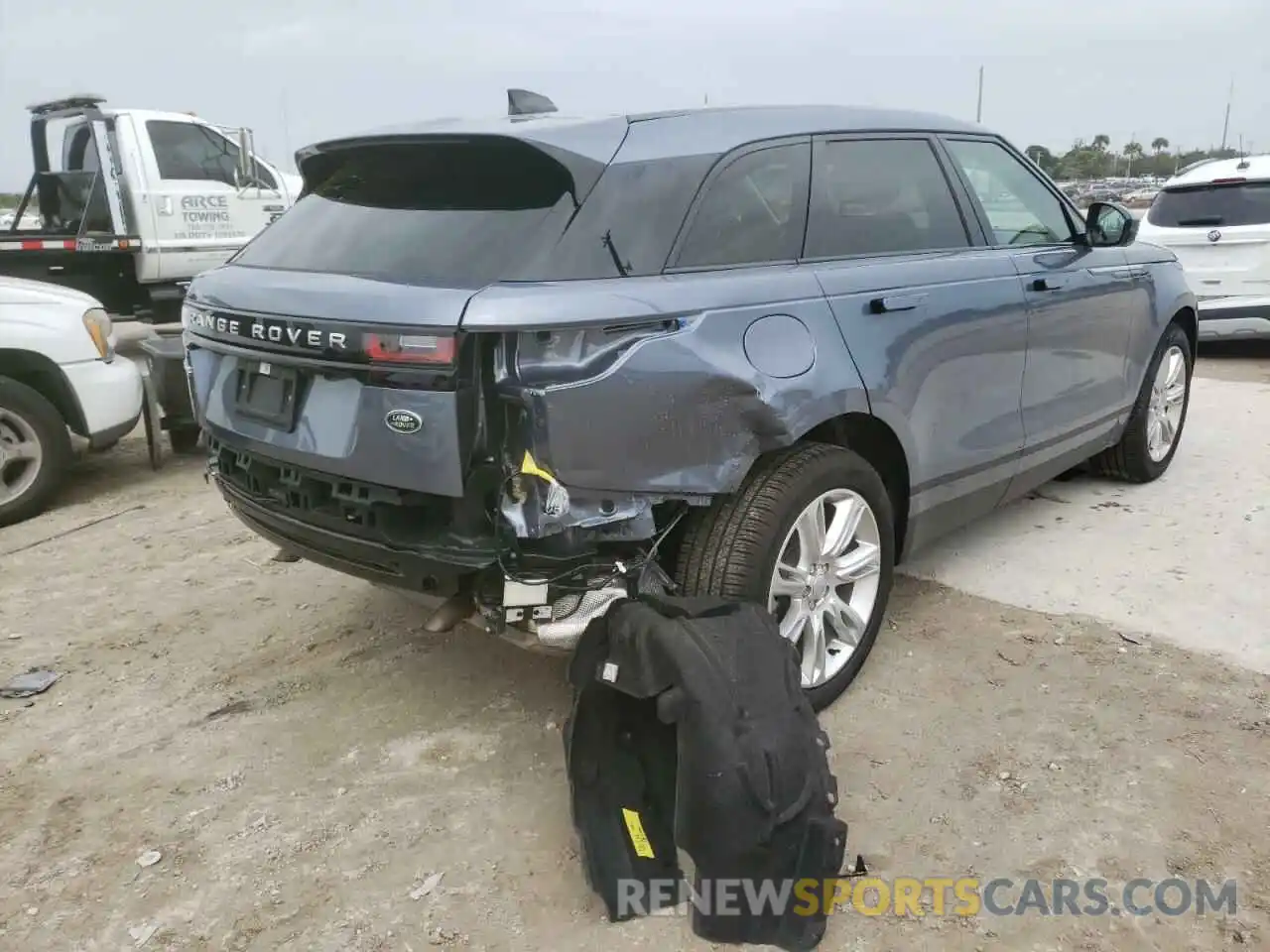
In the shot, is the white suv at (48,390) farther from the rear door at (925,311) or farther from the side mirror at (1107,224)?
the side mirror at (1107,224)

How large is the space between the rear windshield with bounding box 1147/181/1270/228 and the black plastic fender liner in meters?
7.95

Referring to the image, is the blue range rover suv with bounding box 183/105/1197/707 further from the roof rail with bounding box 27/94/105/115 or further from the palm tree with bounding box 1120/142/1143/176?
the palm tree with bounding box 1120/142/1143/176

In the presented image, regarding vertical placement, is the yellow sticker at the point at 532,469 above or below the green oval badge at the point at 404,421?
below

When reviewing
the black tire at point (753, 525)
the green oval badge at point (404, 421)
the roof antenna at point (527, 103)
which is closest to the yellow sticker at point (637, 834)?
the black tire at point (753, 525)

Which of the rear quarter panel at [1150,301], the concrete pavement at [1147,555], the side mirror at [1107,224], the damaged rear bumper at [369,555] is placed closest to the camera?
the damaged rear bumper at [369,555]

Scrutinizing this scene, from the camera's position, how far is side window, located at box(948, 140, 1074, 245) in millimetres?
3873

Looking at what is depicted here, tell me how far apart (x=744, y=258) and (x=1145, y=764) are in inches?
70.3

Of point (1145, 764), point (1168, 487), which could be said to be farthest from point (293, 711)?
point (1168, 487)

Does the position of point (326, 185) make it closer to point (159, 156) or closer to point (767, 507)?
point (767, 507)

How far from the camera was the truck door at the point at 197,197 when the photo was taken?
31.8ft

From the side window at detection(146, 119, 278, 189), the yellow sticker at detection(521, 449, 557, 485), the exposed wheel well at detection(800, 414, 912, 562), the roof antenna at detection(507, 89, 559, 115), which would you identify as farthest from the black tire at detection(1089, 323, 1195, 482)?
the side window at detection(146, 119, 278, 189)

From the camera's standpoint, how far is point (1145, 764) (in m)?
2.82

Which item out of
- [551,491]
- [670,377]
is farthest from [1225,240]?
[551,491]

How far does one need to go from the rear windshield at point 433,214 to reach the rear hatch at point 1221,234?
7673 millimetres
